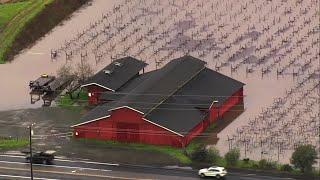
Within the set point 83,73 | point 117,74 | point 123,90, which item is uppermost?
point 83,73

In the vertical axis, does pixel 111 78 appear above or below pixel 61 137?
above

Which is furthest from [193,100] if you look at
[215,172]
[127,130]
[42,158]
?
[42,158]

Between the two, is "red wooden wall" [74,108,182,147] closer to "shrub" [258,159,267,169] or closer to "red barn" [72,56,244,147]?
"red barn" [72,56,244,147]

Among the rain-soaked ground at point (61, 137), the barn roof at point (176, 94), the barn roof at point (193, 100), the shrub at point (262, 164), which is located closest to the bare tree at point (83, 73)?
the rain-soaked ground at point (61, 137)

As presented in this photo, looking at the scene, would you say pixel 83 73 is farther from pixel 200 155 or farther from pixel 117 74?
pixel 200 155

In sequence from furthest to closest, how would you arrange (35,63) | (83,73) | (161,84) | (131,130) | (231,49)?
(35,63) < (231,49) < (83,73) < (161,84) < (131,130)

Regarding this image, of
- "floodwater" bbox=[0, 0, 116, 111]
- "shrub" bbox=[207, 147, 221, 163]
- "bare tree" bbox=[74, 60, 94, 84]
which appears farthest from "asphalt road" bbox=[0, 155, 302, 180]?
"bare tree" bbox=[74, 60, 94, 84]

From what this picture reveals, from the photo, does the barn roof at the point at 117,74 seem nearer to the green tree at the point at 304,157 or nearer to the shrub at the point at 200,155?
the shrub at the point at 200,155
